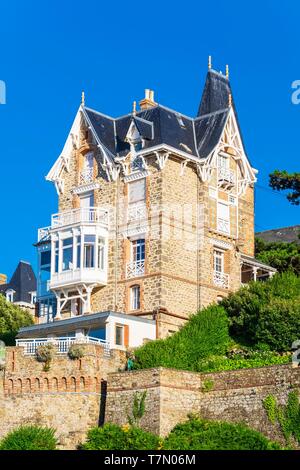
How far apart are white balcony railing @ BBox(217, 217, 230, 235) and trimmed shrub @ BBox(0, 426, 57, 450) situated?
1518cm

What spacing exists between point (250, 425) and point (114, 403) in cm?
571

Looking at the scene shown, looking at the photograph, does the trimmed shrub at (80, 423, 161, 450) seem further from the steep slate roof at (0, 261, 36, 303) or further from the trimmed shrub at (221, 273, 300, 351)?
the steep slate roof at (0, 261, 36, 303)

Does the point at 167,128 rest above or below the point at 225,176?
above

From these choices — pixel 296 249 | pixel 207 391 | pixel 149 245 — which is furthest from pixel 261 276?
pixel 207 391

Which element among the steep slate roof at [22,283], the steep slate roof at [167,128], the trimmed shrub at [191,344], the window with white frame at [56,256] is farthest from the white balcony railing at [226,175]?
the steep slate roof at [22,283]

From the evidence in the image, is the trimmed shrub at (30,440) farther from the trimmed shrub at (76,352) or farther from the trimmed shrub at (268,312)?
the trimmed shrub at (268,312)

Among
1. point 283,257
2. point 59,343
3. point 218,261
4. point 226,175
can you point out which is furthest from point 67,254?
point 283,257

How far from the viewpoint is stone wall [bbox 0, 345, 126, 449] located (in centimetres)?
5609

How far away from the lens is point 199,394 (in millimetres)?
55438

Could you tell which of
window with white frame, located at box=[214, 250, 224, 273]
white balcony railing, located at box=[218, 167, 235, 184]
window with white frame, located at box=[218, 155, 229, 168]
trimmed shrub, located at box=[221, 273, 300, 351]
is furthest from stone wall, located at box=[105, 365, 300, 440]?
window with white frame, located at box=[218, 155, 229, 168]

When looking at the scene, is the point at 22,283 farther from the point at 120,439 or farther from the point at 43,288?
the point at 120,439

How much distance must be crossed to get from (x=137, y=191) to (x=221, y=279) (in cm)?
569

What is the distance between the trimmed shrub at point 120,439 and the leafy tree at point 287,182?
18.1 m

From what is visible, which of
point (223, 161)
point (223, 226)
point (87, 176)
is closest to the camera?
point (223, 226)
